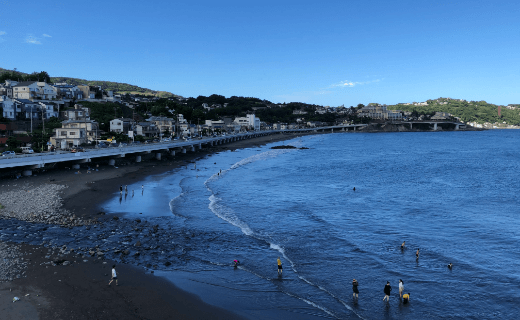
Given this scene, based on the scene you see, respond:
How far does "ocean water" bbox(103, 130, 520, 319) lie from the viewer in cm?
1247

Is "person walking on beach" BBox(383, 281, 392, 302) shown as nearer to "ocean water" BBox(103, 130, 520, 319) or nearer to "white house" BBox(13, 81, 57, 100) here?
"ocean water" BBox(103, 130, 520, 319)

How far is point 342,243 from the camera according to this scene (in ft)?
61.9

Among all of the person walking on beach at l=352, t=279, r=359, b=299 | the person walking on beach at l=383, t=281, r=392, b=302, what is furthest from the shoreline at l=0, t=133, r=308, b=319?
the person walking on beach at l=383, t=281, r=392, b=302

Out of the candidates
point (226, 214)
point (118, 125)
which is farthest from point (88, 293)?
point (118, 125)

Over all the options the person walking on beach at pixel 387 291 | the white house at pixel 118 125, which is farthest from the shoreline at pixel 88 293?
the white house at pixel 118 125

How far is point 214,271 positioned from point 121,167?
34444mm

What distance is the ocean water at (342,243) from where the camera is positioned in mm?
12469

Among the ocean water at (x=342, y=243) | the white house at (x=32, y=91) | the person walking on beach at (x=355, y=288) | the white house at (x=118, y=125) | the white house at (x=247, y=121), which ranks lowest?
the ocean water at (x=342, y=243)

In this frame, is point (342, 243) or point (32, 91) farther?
point (32, 91)

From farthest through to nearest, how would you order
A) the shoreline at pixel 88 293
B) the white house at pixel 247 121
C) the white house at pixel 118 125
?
the white house at pixel 247 121 < the white house at pixel 118 125 < the shoreline at pixel 88 293

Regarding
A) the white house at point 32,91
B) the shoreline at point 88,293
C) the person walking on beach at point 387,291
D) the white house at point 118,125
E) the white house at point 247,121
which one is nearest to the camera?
the shoreline at point 88,293

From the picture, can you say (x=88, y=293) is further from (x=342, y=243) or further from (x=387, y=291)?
(x=342, y=243)

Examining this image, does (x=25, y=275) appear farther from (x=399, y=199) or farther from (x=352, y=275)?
(x=399, y=199)

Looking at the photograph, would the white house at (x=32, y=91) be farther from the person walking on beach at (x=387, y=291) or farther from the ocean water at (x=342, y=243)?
the person walking on beach at (x=387, y=291)
